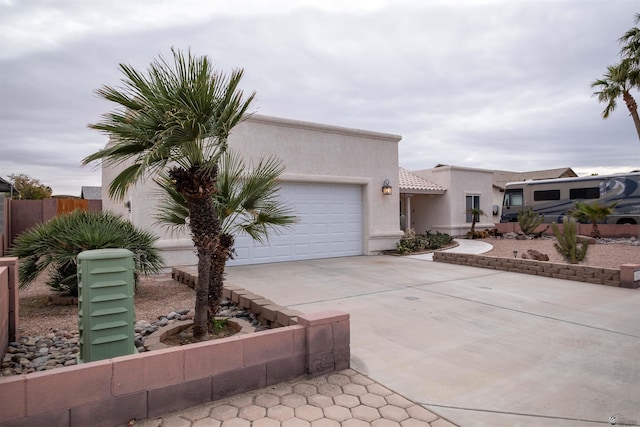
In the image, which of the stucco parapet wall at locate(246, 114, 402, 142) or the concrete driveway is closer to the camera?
the concrete driveway

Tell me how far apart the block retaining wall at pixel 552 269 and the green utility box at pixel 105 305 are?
872 centimetres

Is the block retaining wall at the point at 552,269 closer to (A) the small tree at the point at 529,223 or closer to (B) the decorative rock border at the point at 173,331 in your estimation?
(B) the decorative rock border at the point at 173,331

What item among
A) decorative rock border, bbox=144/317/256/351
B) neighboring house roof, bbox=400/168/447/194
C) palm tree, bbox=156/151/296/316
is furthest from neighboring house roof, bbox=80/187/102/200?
decorative rock border, bbox=144/317/256/351

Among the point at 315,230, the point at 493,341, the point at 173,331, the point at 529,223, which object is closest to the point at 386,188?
the point at 315,230

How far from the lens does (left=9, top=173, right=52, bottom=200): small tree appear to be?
34.6m

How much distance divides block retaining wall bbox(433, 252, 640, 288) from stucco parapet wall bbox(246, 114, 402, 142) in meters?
4.76

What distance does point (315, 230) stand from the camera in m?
11.7

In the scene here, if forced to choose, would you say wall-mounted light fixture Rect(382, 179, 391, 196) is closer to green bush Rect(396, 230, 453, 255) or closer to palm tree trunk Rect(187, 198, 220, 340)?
green bush Rect(396, 230, 453, 255)

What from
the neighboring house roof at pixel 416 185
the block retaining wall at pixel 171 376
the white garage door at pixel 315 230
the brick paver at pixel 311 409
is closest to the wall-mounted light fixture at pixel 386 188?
the white garage door at pixel 315 230

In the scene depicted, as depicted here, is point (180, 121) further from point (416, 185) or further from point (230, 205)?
point (416, 185)

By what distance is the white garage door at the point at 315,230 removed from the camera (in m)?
10.8

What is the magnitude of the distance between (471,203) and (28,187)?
38668mm

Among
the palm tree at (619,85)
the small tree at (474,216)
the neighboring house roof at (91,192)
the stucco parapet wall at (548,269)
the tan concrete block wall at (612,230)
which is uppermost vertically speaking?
the palm tree at (619,85)

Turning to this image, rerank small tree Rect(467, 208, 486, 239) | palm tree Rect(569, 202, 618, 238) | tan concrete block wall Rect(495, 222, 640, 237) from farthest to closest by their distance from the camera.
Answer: small tree Rect(467, 208, 486, 239) < tan concrete block wall Rect(495, 222, 640, 237) < palm tree Rect(569, 202, 618, 238)
